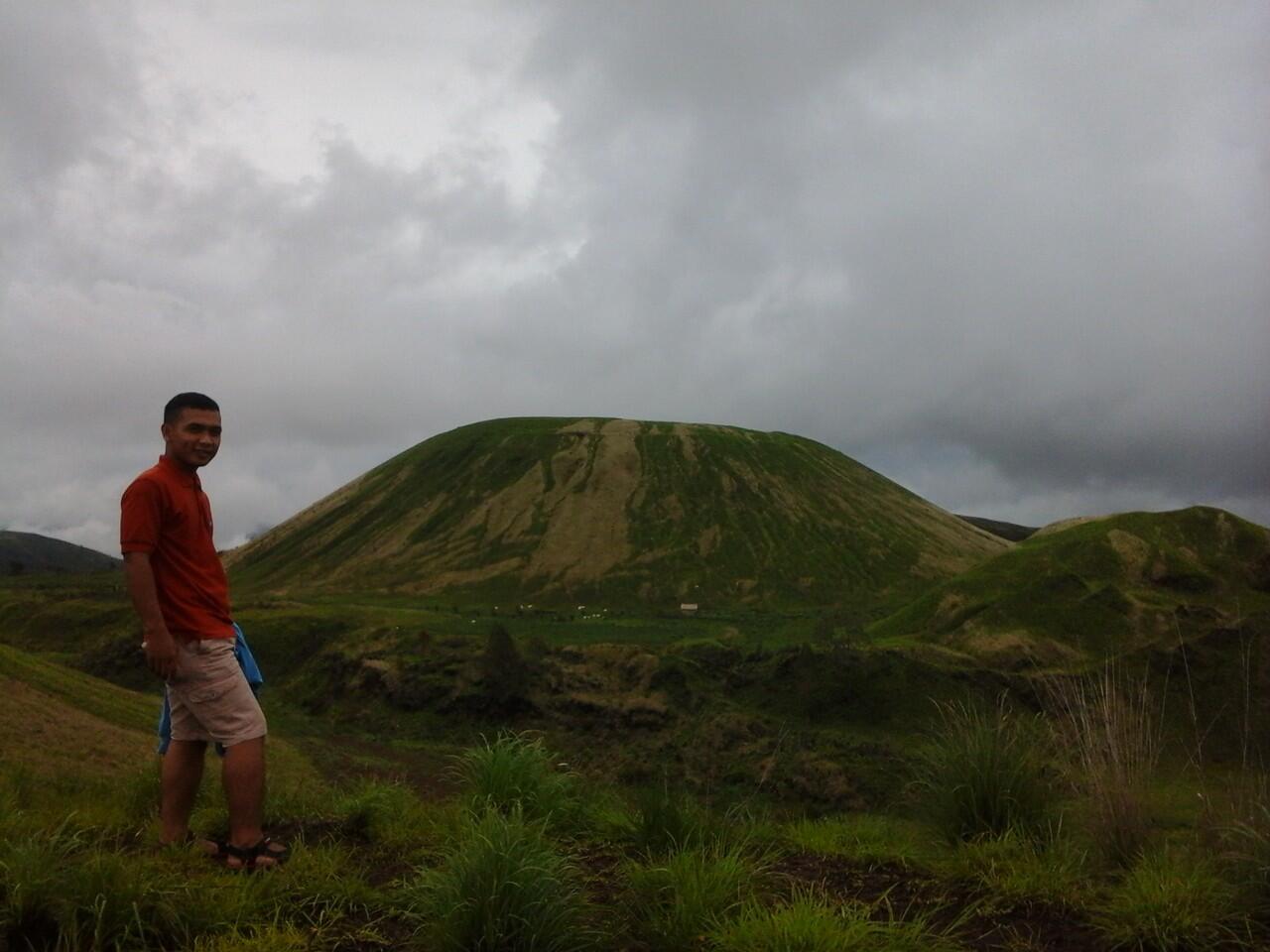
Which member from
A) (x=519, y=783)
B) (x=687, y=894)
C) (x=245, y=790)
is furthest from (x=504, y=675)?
(x=687, y=894)

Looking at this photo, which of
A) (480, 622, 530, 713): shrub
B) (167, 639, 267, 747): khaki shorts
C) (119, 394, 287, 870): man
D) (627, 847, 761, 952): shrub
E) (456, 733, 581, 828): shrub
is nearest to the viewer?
(627, 847, 761, 952): shrub

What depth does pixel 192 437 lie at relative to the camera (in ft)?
18.3

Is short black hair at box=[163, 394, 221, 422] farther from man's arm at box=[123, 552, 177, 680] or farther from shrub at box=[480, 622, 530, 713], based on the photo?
shrub at box=[480, 622, 530, 713]

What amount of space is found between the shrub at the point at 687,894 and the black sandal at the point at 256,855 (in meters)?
1.92

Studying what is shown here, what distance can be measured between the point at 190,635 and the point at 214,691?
345mm

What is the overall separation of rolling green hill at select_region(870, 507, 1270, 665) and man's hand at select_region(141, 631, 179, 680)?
80.7 feet

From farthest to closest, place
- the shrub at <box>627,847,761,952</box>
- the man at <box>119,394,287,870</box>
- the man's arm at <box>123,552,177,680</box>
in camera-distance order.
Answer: the man at <box>119,394,287,870</box>
the man's arm at <box>123,552,177,680</box>
the shrub at <box>627,847,761,952</box>

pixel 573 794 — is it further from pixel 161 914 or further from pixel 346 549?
pixel 346 549

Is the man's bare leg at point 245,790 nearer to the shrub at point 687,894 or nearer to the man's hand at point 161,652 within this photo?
the man's hand at point 161,652

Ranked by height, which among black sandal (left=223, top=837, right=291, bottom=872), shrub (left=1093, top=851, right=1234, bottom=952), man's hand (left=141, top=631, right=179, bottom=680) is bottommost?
black sandal (left=223, top=837, right=291, bottom=872)

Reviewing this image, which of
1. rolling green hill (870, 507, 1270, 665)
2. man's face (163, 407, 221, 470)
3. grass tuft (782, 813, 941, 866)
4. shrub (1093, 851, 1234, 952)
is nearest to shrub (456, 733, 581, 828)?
grass tuft (782, 813, 941, 866)

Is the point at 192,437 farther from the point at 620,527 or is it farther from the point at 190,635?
the point at 620,527

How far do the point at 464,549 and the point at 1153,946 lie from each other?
Result: 9081 centimetres

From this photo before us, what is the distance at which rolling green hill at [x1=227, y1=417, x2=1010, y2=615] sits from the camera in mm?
85875
